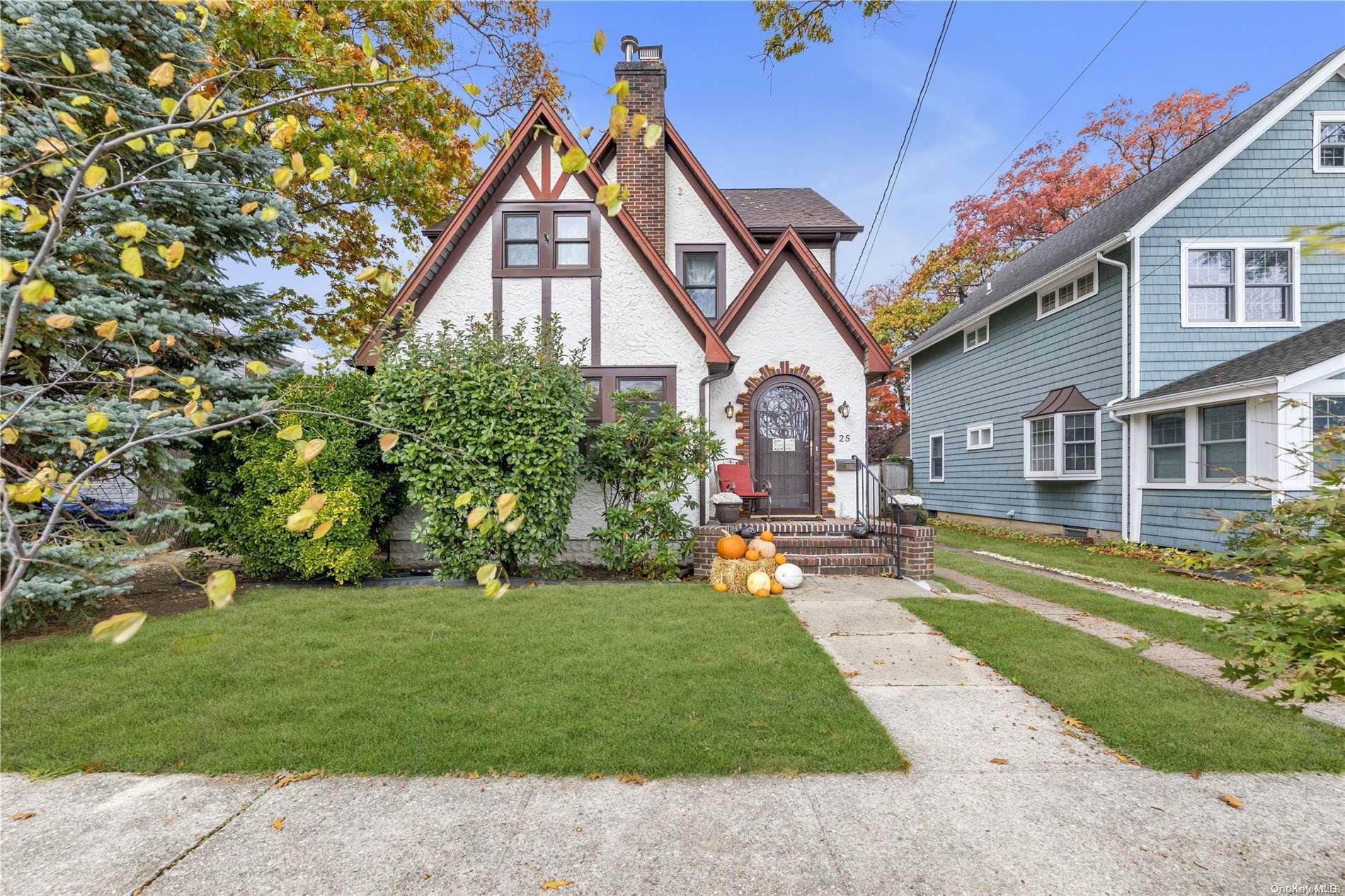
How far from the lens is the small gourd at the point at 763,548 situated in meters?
7.50

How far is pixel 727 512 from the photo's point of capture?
27.9 ft

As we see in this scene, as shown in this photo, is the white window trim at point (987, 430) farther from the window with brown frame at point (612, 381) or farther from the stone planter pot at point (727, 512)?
the window with brown frame at point (612, 381)

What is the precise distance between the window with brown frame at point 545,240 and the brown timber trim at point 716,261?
7.11 feet

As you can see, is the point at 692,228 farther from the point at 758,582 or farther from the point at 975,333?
the point at 975,333

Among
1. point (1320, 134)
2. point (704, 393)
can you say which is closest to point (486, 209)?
point (704, 393)

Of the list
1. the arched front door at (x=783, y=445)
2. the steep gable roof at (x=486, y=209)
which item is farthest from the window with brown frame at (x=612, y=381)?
the arched front door at (x=783, y=445)

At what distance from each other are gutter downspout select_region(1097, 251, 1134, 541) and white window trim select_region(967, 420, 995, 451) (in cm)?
414

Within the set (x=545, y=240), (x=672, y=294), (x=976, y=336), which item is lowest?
(x=672, y=294)

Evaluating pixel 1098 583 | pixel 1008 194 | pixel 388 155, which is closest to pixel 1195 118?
pixel 1008 194

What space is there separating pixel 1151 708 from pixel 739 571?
13.7 feet

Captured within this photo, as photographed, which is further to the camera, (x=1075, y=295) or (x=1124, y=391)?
(x=1075, y=295)

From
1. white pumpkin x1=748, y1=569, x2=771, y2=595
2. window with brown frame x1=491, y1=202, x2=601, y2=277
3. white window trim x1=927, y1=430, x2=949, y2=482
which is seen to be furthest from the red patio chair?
white window trim x1=927, y1=430, x2=949, y2=482

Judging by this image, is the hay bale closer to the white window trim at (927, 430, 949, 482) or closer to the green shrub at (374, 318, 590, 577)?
the green shrub at (374, 318, 590, 577)

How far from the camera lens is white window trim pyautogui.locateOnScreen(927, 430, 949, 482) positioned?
18.1 m
